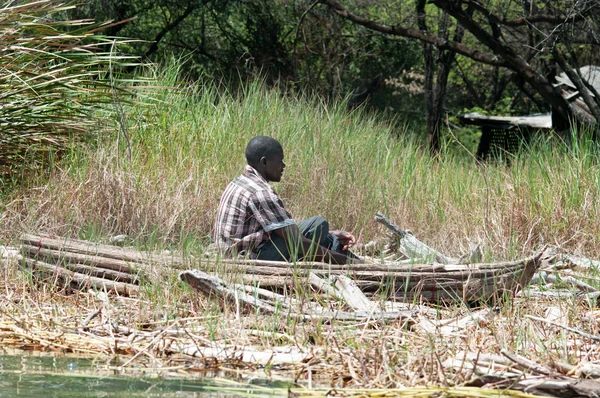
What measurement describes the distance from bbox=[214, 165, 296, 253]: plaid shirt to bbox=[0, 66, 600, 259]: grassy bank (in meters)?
0.28

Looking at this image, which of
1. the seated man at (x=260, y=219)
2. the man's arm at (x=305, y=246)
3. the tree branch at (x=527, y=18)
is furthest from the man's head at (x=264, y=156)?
the tree branch at (x=527, y=18)

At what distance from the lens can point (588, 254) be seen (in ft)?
20.6

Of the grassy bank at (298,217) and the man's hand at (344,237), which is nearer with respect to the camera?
the grassy bank at (298,217)

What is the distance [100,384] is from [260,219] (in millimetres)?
2237

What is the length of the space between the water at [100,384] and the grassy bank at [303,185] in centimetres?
197

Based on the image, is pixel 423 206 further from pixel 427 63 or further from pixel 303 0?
pixel 303 0

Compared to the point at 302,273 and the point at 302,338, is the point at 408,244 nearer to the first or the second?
the point at 302,273

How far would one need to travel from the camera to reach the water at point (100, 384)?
306 centimetres

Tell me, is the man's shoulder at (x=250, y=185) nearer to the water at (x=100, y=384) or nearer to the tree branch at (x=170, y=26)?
the water at (x=100, y=384)

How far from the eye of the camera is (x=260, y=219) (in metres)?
5.30

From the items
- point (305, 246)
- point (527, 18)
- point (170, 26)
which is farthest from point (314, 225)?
point (170, 26)

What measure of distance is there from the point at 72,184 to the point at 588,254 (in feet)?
13.6

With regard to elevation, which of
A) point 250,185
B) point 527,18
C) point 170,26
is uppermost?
point 527,18

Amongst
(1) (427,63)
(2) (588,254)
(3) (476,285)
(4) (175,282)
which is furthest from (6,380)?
(1) (427,63)
